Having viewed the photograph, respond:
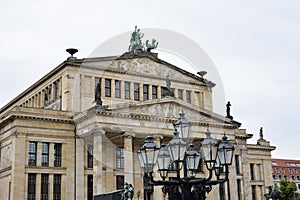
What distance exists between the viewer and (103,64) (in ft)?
158

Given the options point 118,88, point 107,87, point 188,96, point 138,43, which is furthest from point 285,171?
point 107,87

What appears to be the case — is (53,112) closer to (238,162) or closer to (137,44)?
(137,44)

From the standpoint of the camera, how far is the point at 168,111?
44.6 metres

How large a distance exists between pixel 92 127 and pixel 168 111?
7.53 metres

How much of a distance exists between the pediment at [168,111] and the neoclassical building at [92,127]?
88 millimetres

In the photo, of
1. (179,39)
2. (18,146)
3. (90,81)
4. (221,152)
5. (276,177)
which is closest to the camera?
(221,152)

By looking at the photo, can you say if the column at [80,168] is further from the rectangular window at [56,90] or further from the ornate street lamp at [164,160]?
the ornate street lamp at [164,160]

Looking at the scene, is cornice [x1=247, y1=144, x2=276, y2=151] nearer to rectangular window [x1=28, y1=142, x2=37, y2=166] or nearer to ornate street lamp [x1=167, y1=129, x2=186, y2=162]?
rectangular window [x1=28, y1=142, x2=37, y2=166]

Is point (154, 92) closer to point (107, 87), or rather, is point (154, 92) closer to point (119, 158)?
point (107, 87)

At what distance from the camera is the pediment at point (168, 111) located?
1687 inches

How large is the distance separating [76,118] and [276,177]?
66593mm

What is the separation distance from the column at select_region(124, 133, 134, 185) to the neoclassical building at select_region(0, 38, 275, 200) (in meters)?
0.08

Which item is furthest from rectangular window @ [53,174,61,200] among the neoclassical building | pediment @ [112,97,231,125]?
pediment @ [112,97,231,125]

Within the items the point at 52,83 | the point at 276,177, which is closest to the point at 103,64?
the point at 52,83
